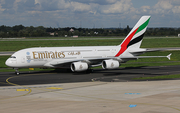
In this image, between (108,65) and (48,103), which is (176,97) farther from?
(108,65)

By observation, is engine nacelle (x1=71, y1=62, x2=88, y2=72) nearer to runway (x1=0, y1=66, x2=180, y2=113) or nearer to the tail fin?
runway (x1=0, y1=66, x2=180, y2=113)

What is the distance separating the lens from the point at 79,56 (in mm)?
47500

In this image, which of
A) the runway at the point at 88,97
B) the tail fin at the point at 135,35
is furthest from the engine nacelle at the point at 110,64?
the runway at the point at 88,97

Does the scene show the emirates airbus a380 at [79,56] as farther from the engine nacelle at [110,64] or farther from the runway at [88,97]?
the runway at [88,97]

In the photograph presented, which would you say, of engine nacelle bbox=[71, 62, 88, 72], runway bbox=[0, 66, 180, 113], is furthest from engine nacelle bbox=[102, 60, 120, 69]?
runway bbox=[0, 66, 180, 113]

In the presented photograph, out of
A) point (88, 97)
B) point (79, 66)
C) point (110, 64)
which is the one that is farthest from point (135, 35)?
point (88, 97)

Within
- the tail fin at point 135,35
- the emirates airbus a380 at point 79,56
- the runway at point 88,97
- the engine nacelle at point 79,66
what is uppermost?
the tail fin at point 135,35

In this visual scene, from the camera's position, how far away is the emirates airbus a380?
4391cm

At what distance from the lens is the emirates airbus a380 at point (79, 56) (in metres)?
43.9

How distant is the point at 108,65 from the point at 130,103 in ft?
67.9

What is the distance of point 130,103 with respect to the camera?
23828 millimetres

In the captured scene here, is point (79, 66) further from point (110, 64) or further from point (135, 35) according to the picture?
point (135, 35)

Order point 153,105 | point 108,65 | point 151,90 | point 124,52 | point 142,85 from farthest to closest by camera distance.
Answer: point 124,52
point 108,65
point 142,85
point 151,90
point 153,105

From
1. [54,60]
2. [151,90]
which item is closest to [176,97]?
[151,90]
